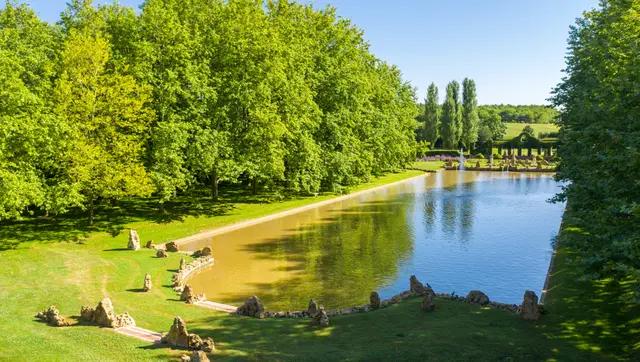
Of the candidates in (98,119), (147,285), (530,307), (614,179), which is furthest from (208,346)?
(98,119)

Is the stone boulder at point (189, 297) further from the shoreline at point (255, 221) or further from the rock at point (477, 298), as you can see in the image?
the shoreline at point (255, 221)

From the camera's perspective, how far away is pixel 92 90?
1590 inches

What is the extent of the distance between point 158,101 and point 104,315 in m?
27.7

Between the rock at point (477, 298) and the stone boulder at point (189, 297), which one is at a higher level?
the rock at point (477, 298)

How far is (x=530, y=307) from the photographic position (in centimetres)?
2031

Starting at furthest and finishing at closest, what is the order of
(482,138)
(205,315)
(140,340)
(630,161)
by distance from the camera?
(482,138) → (205,315) → (140,340) → (630,161)

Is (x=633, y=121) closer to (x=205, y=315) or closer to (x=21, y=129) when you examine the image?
(x=205, y=315)

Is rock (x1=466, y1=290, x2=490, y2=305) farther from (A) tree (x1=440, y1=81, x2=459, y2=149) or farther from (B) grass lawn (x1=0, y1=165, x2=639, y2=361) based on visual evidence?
(A) tree (x1=440, y1=81, x2=459, y2=149)

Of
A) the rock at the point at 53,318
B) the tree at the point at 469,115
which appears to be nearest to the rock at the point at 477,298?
the rock at the point at 53,318

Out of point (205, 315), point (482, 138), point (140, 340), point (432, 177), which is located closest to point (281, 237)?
point (205, 315)

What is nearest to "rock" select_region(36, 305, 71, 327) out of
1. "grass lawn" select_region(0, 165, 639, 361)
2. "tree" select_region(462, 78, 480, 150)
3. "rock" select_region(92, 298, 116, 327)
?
"grass lawn" select_region(0, 165, 639, 361)

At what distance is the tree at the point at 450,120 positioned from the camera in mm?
135750

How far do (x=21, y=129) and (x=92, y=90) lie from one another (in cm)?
892

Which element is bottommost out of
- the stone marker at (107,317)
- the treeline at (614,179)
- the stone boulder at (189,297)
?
the stone boulder at (189,297)
